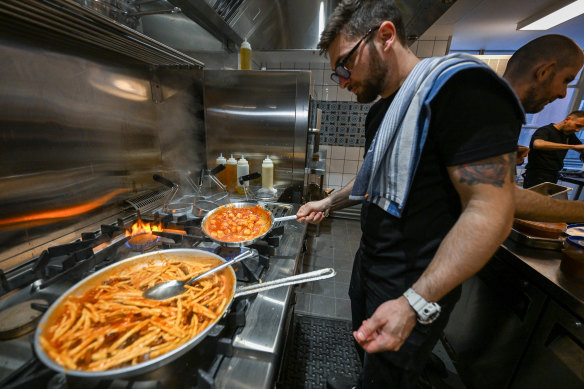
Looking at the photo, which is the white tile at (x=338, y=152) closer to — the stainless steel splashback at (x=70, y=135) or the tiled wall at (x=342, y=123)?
the tiled wall at (x=342, y=123)

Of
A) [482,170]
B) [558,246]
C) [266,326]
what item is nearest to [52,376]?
[266,326]

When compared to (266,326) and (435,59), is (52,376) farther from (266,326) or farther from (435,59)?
(435,59)

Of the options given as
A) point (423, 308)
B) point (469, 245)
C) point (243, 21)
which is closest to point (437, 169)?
point (469, 245)

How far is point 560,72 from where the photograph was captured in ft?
3.65

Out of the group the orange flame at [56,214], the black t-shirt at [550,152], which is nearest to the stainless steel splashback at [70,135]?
the orange flame at [56,214]

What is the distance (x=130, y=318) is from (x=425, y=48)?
4.87 meters

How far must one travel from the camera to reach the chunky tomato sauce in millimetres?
1209

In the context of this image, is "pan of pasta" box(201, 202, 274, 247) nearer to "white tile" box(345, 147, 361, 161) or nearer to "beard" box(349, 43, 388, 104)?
"beard" box(349, 43, 388, 104)

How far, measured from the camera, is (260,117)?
2.10m

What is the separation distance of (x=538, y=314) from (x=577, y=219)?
0.53 meters

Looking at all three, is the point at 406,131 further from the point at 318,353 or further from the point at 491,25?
the point at 491,25

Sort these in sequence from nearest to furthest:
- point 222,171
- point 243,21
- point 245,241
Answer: point 245,241 → point 243,21 → point 222,171

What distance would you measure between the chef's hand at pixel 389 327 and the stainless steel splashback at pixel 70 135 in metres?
1.60

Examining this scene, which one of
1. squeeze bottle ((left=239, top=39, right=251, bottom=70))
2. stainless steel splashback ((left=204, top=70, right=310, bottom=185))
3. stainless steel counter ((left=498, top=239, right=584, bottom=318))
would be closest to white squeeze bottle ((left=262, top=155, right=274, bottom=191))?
stainless steel splashback ((left=204, top=70, right=310, bottom=185))
